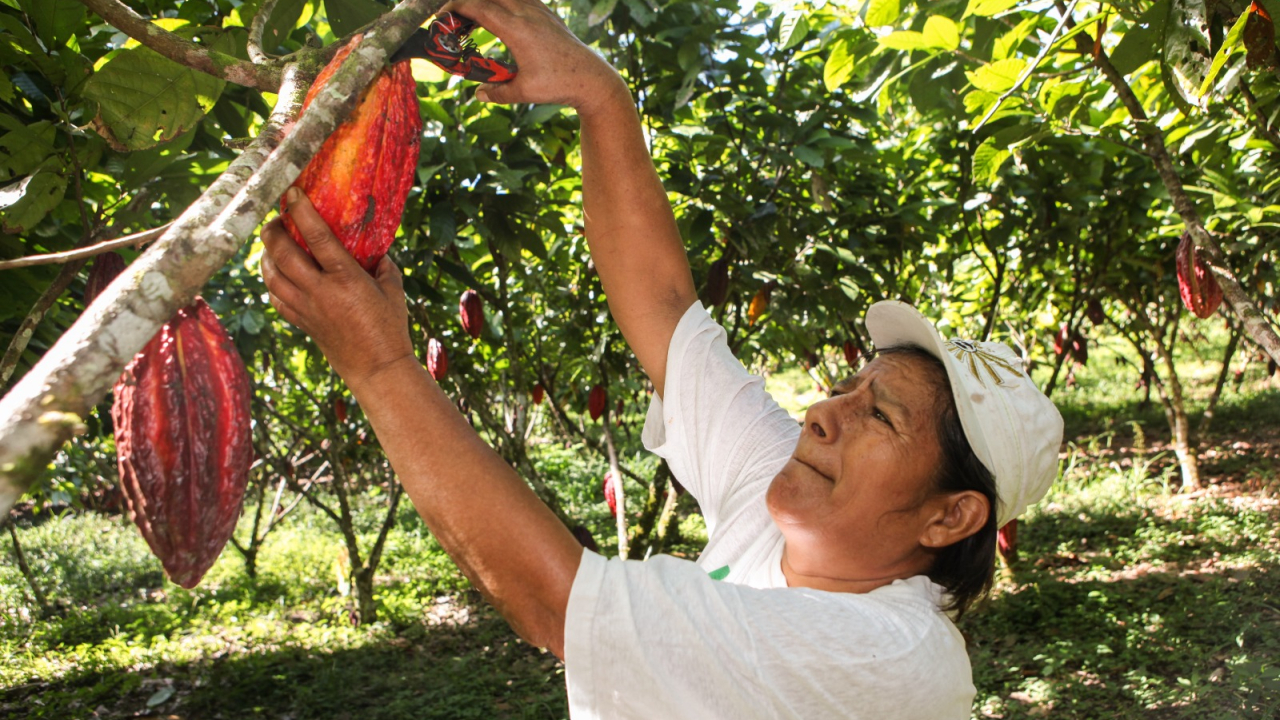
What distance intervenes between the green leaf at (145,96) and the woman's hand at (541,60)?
0.35 metres

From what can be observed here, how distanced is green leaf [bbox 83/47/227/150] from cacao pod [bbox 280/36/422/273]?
1.13ft

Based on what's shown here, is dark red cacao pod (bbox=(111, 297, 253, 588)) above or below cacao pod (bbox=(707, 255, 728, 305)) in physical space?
below

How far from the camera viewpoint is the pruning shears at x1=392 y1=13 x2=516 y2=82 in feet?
2.54

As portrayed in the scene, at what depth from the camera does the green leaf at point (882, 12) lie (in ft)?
6.23

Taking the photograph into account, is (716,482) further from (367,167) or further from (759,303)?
(759,303)

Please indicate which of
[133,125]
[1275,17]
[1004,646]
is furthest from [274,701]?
[1275,17]

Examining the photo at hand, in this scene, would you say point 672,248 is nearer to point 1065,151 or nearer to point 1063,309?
point 1065,151

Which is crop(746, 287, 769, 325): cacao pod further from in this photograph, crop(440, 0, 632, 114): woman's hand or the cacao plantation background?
crop(440, 0, 632, 114): woman's hand

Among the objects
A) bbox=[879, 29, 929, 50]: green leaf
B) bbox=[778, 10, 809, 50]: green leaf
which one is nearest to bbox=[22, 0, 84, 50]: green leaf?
bbox=[879, 29, 929, 50]: green leaf

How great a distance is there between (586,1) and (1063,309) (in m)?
4.80

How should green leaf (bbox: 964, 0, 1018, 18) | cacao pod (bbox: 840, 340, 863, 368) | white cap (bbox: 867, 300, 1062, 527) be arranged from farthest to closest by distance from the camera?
cacao pod (bbox: 840, 340, 863, 368) → green leaf (bbox: 964, 0, 1018, 18) → white cap (bbox: 867, 300, 1062, 527)

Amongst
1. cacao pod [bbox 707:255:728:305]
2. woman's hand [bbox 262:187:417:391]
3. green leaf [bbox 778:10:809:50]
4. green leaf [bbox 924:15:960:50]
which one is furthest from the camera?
cacao pod [bbox 707:255:728:305]

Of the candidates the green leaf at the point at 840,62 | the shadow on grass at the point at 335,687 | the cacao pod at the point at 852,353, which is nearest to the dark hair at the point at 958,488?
the green leaf at the point at 840,62

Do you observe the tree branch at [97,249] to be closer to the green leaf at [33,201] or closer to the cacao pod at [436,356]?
the green leaf at [33,201]
